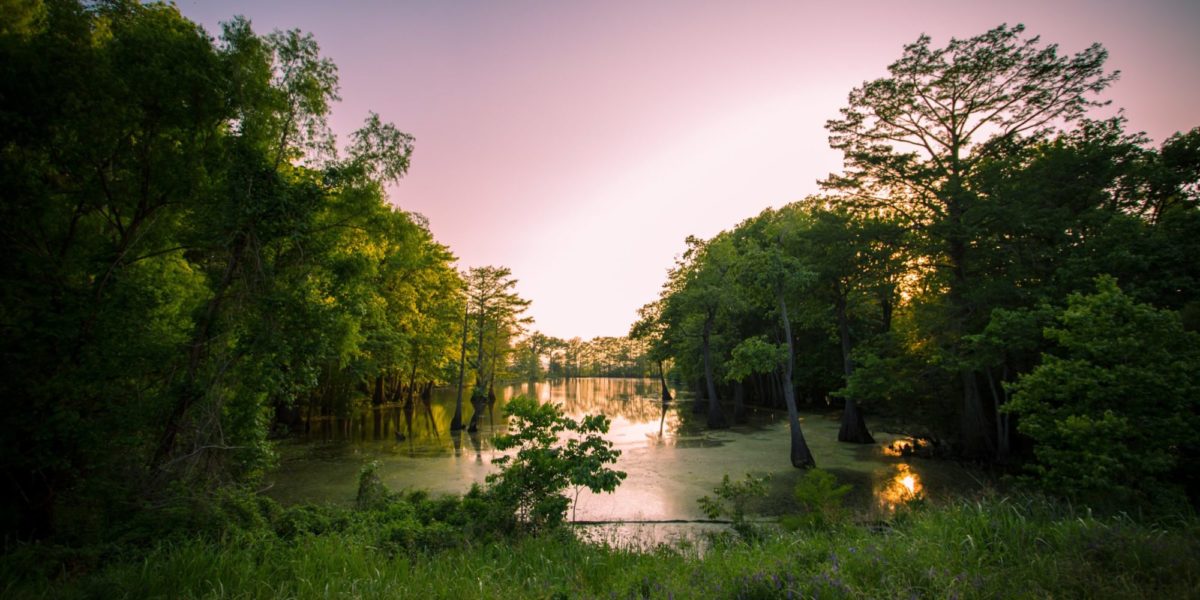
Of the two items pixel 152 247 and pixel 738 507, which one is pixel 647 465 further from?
pixel 152 247

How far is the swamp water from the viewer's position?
1121cm

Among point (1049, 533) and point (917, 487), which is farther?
point (917, 487)

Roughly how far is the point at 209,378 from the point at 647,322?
33163 millimetres

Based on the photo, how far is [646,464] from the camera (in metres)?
15.9

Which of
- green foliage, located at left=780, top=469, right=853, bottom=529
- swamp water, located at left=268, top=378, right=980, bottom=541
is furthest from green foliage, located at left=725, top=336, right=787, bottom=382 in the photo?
green foliage, located at left=780, top=469, right=853, bottom=529

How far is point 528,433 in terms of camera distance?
771cm

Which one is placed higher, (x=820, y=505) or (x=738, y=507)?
(x=820, y=505)

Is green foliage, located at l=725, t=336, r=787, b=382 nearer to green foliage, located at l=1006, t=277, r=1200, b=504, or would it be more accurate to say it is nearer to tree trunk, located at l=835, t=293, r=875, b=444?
tree trunk, located at l=835, t=293, r=875, b=444

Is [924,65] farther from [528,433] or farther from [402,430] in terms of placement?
[402,430]

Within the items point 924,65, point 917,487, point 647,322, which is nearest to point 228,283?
point 917,487

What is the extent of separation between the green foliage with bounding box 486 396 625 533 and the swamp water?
0.79m

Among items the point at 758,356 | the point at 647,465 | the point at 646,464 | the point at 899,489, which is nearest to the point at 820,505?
the point at 899,489

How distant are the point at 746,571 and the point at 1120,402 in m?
7.76

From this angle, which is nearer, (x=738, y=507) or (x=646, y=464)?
(x=738, y=507)
